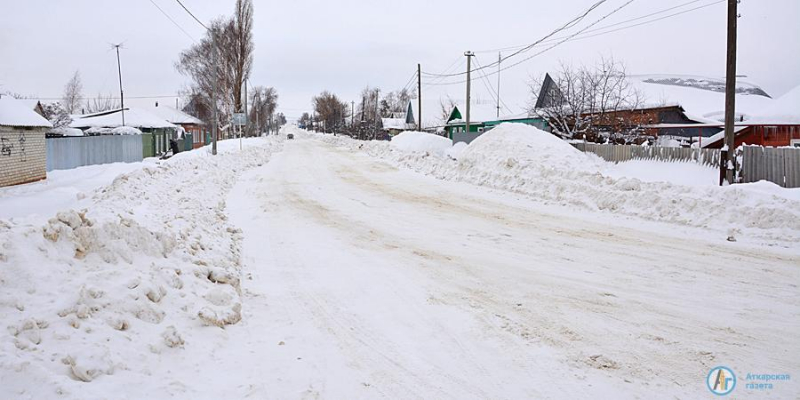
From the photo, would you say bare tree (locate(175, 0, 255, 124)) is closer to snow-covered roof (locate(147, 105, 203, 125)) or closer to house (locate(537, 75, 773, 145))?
snow-covered roof (locate(147, 105, 203, 125))

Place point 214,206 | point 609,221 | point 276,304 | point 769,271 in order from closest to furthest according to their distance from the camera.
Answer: point 276,304 → point 769,271 → point 609,221 → point 214,206

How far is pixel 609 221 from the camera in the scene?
37.7 ft

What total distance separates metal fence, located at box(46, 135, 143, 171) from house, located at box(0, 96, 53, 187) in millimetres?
2782

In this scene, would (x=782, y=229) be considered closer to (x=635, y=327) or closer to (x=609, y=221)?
(x=609, y=221)

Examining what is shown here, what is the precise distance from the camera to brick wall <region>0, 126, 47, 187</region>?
20531mm

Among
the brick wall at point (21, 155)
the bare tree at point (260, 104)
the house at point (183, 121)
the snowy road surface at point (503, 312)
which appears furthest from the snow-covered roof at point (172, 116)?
the snowy road surface at point (503, 312)

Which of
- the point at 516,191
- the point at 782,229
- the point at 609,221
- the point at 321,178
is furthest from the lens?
the point at 321,178

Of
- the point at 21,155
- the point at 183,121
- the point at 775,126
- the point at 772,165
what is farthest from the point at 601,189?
the point at 183,121

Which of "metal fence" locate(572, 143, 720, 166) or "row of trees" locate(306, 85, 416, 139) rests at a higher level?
"row of trees" locate(306, 85, 416, 139)

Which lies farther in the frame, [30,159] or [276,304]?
[30,159]

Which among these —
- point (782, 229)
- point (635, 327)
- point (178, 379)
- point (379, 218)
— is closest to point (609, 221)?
point (782, 229)

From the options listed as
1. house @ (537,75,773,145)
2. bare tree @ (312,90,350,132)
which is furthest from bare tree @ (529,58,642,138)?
bare tree @ (312,90,350,132)

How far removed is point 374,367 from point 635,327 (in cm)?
266

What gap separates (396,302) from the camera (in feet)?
20.1
